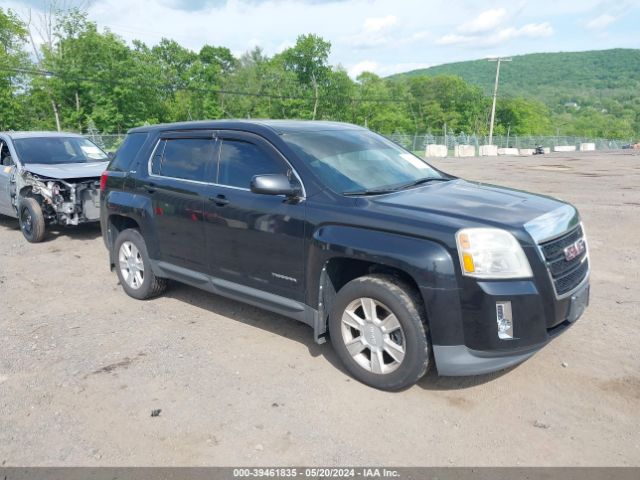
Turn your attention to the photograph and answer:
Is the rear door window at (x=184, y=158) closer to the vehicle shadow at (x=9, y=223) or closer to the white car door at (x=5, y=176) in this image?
the white car door at (x=5, y=176)

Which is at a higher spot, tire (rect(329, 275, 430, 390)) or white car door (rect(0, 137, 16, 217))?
white car door (rect(0, 137, 16, 217))

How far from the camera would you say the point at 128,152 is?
5.71 m

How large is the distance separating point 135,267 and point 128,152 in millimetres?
1264

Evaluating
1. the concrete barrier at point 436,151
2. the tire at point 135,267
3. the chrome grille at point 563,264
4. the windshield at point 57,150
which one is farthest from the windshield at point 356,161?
the concrete barrier at point 436,151

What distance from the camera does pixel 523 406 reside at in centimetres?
346

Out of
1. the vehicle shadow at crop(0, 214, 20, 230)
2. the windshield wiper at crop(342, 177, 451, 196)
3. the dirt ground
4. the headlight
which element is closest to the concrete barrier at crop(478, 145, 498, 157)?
the vehicle shadow at crop(0, 214, 20, 230)

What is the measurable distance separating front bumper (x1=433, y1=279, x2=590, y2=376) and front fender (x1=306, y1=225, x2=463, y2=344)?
8 cm

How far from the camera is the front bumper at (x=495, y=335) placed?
126 inches

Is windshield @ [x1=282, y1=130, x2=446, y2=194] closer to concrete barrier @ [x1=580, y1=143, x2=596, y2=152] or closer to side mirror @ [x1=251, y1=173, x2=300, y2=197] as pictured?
side mirror @ [x1=251, y1=173, x2=300, y2=197]

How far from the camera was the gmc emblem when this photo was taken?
11.8 feet

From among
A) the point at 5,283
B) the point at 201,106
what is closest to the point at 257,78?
the point at 201,106

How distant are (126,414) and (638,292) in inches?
205

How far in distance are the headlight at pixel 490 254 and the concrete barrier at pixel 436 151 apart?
157 ft

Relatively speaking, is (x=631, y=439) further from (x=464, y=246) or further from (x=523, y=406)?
(x=464, y=246)
